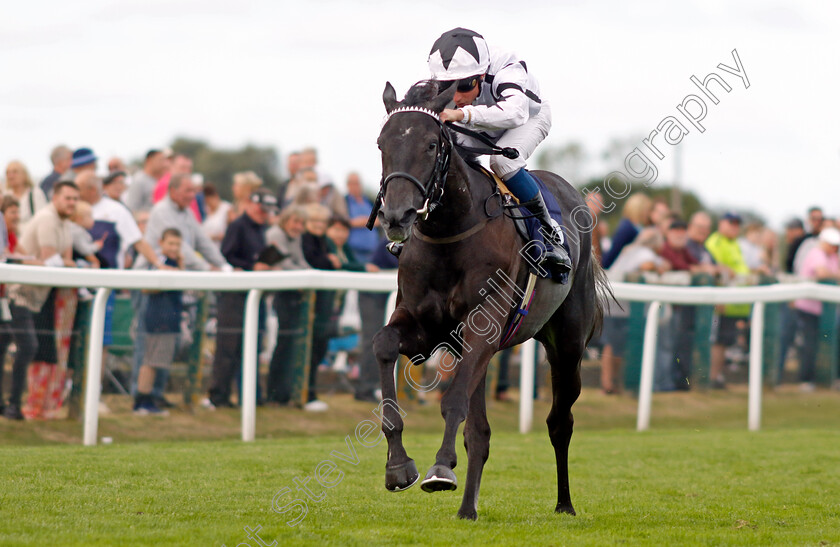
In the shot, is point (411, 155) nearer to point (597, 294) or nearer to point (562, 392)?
point (562, 392)

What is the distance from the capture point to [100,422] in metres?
8.33

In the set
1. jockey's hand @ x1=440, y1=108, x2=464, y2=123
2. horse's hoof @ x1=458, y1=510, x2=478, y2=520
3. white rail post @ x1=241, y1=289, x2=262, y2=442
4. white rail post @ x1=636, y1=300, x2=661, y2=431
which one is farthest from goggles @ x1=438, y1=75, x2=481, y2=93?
white rail post @ x1=636, y1=300, x2=661, y2=431

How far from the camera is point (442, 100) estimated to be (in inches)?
210

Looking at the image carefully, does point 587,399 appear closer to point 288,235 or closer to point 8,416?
point 288,235

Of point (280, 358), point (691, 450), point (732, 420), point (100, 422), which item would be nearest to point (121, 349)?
point (100, 422)

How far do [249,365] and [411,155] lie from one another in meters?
4.32

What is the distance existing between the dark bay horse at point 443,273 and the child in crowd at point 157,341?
3559mm

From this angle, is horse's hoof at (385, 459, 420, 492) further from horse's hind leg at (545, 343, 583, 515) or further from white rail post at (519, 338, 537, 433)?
white rail post at (519, 338, 537, 433)

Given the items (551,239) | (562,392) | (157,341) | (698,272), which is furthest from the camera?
(698,272)

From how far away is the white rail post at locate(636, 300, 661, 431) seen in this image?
10961 millimetres

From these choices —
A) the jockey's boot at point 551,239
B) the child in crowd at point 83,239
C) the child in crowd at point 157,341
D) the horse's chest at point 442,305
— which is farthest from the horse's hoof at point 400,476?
the child in crowd at point 83,239

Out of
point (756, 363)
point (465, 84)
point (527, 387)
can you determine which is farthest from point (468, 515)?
point (756, 363)

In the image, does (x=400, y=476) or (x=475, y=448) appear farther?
(x=475, y=448)

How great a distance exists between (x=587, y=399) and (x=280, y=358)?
140 inches
